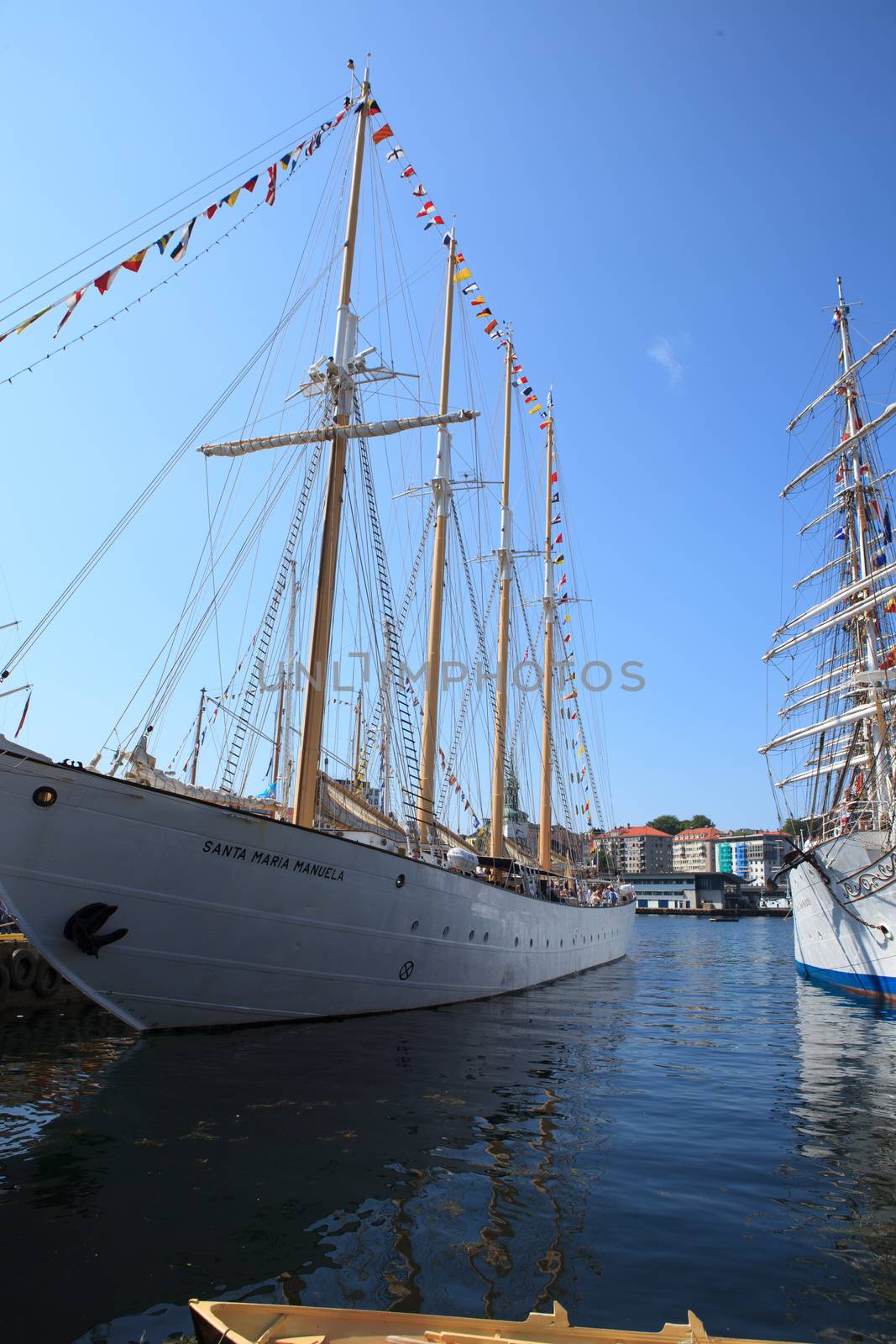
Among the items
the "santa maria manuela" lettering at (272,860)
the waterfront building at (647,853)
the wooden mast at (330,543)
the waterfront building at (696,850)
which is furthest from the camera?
the waterfront building at (647,853)

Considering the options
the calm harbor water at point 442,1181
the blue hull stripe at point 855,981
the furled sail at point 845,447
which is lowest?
the calm harbor water at point 442,1181

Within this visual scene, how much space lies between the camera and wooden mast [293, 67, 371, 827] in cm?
1498

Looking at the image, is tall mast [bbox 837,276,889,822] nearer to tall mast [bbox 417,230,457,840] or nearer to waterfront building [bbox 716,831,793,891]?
tall mast [bbox 417,230,457,840]

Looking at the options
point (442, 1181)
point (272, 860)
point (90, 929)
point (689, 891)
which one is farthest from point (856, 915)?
point (689, 891)

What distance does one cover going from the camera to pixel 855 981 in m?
23.7

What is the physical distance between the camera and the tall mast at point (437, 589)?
21.5 meters

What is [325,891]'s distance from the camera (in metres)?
13.0

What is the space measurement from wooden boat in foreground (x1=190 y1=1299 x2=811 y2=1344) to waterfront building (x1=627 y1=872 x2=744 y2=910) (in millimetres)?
139506

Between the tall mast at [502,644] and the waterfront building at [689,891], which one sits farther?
the waterfront building at [689,891]

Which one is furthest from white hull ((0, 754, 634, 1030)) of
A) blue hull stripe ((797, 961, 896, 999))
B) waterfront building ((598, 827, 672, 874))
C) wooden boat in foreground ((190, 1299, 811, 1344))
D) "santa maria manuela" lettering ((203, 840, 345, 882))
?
waterfront building ((598, 827, 672, 874))

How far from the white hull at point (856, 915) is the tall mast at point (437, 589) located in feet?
40.8

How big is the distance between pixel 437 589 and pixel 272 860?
1295 centimetres

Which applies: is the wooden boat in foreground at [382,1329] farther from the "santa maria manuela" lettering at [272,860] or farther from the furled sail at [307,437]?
the furled sail at [307,437]

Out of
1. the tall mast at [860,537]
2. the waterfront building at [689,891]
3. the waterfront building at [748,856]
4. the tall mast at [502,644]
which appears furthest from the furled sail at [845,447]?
the waterfront building at [748,856]
